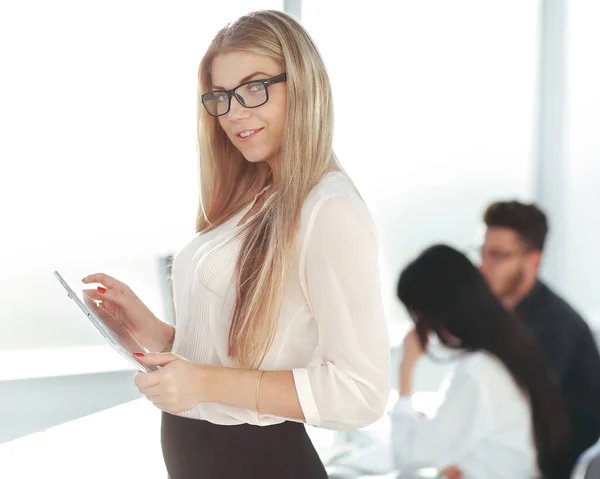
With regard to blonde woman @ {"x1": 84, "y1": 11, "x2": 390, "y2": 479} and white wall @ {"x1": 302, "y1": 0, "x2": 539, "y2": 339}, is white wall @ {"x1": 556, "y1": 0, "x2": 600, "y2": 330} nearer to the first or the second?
white wall @ {"x1": 302, "y1": 0, "x2": 539, "y2": 339}

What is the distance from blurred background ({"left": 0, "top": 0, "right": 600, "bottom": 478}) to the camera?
2.03 m

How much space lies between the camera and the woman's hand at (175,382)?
112 cm

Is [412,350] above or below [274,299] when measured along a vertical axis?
below

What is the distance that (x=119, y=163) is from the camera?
226 cm

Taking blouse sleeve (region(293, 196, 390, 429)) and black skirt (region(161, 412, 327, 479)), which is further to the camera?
black skirt (region(161, 412, 327, 479))

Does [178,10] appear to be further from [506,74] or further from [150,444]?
[506,74]

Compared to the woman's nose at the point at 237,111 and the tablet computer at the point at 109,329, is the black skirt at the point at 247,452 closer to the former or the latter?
the tablet computer at the point at 109,329

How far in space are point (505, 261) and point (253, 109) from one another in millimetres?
2559

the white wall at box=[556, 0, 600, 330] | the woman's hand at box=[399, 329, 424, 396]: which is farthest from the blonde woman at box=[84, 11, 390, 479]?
the white wall at box=[556, 0, 600, 330]

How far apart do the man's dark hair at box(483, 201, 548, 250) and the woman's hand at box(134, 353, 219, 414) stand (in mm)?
2818

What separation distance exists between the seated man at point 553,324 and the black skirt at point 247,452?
7.36ft

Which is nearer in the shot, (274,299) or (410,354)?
(274,299)

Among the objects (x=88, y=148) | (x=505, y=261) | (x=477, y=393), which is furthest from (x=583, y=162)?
(x=88, y=148)

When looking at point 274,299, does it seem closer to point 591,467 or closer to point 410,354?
point 591,467
